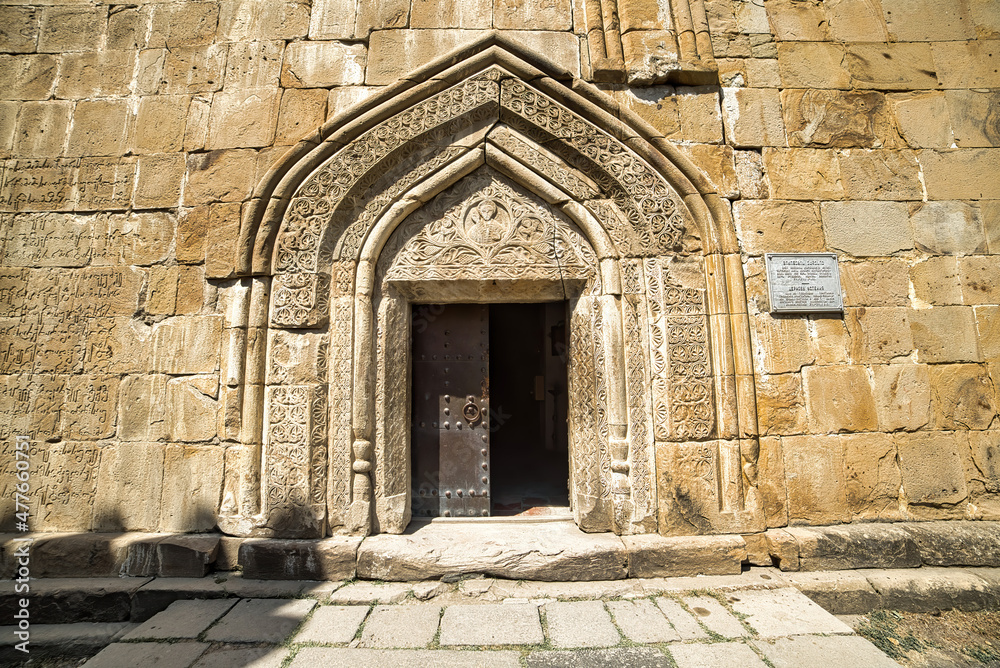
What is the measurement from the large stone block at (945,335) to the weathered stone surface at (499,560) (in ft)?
9.12

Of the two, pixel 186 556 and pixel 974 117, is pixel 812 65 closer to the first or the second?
pixel 974 117

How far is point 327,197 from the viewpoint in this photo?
347 cm

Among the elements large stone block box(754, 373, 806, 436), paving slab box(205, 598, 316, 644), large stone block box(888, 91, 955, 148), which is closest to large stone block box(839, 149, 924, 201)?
large stone block box(888, 91, 955, 148)

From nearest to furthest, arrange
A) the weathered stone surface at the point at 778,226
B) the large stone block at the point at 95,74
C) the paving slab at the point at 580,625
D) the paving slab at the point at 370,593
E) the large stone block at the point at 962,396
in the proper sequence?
1. the paving slab at the point at 580,625
2. the paving slab at the point at 370,593
3. the large stone block at the point at 962,396
4. the weathered stone surface at the point at 778,226
5. the large stone block at the point at 95,74

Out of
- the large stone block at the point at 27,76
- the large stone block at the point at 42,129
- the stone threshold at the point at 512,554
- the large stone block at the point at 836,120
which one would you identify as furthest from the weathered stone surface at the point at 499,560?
the large stone block at the point at 27,76

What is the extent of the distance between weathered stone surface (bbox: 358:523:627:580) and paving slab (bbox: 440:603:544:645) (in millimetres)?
288

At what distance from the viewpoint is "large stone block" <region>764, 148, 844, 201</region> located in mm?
3537

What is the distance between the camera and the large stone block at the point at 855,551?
3100 mm

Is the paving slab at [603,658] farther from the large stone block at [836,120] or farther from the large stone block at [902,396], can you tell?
the large stone block at [836,120]

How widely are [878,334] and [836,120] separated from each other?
1763 millimetres

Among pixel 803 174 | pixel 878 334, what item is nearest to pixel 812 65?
pixel 803 174

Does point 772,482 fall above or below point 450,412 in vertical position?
below

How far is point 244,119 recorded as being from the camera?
11.7ft

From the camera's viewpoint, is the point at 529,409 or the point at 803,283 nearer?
the point at 803,283
